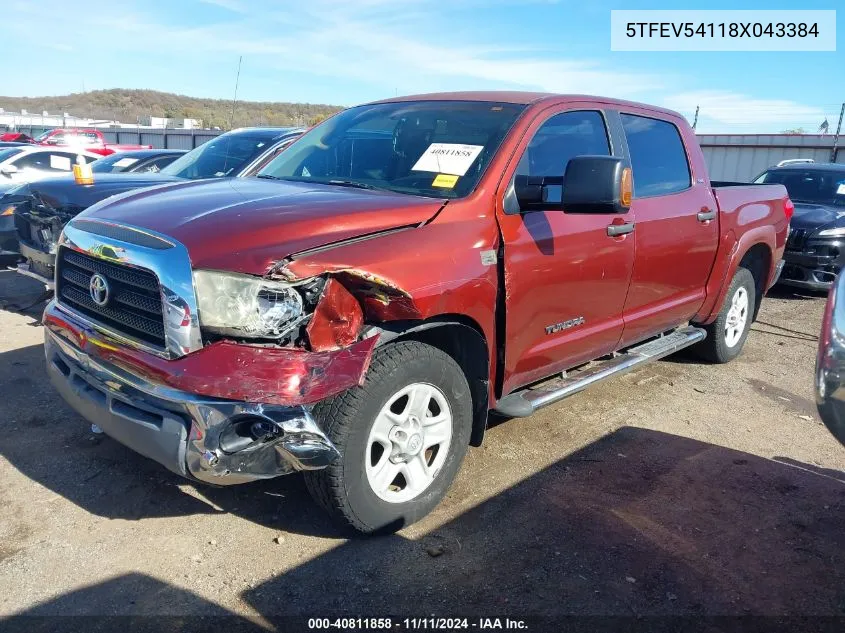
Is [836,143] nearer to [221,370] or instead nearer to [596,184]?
[596,184]

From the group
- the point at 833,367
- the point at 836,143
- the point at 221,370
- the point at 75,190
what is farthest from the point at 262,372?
the point at 836,143

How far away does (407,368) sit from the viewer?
2.90 metres

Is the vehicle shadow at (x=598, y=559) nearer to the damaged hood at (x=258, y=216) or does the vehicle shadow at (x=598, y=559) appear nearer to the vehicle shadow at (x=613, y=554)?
the vehicle shadow at (x=613, y=554)

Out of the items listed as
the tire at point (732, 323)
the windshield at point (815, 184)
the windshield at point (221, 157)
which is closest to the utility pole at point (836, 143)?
the windshield at point (815, 184)

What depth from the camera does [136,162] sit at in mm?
9602

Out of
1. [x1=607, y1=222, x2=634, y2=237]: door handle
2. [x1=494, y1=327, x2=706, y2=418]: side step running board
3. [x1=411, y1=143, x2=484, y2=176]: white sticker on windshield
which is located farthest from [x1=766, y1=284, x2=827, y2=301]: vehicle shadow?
[x1=411, y1=143, x2=484, y2=176]: white sticker on windshield

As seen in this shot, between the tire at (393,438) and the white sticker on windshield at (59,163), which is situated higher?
the white sticker on windshield at (59,163)

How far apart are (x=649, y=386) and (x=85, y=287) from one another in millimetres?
3915

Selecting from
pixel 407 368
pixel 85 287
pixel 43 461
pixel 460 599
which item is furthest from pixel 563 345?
pixel 43 461

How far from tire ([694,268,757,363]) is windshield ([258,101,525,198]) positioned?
2.86 m

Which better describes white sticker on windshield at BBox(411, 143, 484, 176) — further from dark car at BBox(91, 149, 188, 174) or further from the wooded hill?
the wooded hill

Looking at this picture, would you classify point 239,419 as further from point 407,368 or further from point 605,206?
point 605,206

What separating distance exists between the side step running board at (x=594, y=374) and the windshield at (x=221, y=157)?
441 cm

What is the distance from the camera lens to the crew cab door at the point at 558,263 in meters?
3.39
